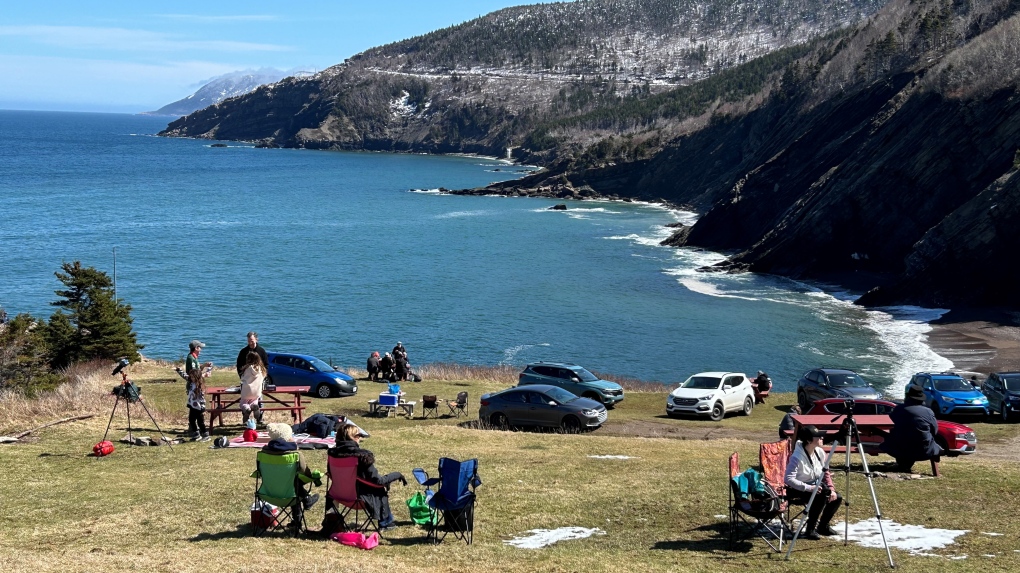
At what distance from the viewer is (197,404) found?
19.0m

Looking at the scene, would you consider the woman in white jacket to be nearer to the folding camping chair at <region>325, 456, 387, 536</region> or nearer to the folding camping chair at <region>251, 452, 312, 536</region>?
the folding camping chair at <region>325, 456, 387, 536</region>

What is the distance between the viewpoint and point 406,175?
18500 centimetres

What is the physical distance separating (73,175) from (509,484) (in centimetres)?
16633

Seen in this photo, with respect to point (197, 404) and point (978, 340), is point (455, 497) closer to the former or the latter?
point (197, 404)

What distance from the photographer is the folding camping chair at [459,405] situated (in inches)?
Answer: 1055

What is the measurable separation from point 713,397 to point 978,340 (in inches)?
1117


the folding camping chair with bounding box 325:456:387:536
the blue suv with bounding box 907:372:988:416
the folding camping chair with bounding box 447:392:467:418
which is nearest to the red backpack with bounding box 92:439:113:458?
the folding camping chair with bounding box 325:456:387:536

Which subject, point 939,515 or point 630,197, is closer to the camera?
point 939,515

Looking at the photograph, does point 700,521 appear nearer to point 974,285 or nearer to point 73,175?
point 974,285

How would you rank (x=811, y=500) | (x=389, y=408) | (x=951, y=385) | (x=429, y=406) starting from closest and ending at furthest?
(x=811, y=500)
(x=389, y=408)
(x=429, y=406)
(x=951, y=385)

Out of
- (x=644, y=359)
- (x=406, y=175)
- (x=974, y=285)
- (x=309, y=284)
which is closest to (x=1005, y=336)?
(x=974, y=285)

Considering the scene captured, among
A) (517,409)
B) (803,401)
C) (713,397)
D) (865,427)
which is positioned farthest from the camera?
(803,401)

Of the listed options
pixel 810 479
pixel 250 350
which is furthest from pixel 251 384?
pixel 810 479

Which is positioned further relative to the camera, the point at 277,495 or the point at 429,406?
the point at 429,406
